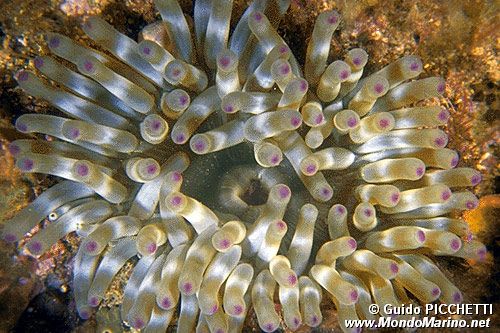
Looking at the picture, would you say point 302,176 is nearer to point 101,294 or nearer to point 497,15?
point 101,294

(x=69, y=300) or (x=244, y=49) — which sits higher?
(x=244, y=49)

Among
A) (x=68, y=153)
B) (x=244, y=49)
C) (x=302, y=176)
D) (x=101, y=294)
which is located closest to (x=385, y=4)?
(x=244, y=49)

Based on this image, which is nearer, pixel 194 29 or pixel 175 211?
pixel 175 211

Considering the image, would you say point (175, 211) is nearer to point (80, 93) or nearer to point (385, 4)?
point (80, 93)

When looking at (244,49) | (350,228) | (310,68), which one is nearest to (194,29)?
(244,49)

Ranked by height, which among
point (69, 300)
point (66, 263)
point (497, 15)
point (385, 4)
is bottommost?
Result: point (69, 300)

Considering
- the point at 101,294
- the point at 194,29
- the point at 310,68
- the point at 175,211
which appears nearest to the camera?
the point at 175,211

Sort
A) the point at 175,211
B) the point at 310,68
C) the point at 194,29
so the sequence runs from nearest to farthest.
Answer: the point at 175,211, the point at 310,68, the point at 194,29
